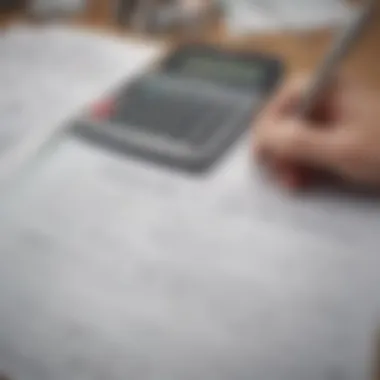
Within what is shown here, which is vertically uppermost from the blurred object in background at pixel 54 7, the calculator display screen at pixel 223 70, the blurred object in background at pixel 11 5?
the calculator display screen at pixel 223 70

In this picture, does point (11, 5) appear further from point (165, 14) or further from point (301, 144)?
point (301, 144)

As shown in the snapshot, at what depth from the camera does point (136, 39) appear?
80cm

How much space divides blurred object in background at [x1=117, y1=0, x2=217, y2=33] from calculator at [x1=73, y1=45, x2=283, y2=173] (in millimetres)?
106

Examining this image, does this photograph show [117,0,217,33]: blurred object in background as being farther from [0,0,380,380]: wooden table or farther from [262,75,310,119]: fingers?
[262,75,310,119]: fingers

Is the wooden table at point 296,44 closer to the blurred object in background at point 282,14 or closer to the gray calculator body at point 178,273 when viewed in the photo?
the blurred object in background at point 282,14

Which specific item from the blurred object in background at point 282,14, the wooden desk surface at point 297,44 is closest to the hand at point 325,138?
the wooden desk surface at point 297,44

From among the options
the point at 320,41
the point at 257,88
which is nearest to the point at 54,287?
the point at 257,88

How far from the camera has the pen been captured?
563 mm

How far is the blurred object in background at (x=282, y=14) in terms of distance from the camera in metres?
0.84

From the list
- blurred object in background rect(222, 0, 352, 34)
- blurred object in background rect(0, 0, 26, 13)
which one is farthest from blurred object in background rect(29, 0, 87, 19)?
blurred object in background rect(222, 0, 352, 34)

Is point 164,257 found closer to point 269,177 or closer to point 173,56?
point 269,177

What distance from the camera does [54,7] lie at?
878 mm

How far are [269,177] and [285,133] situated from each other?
0.04 m

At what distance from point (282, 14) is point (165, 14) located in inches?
5.5
